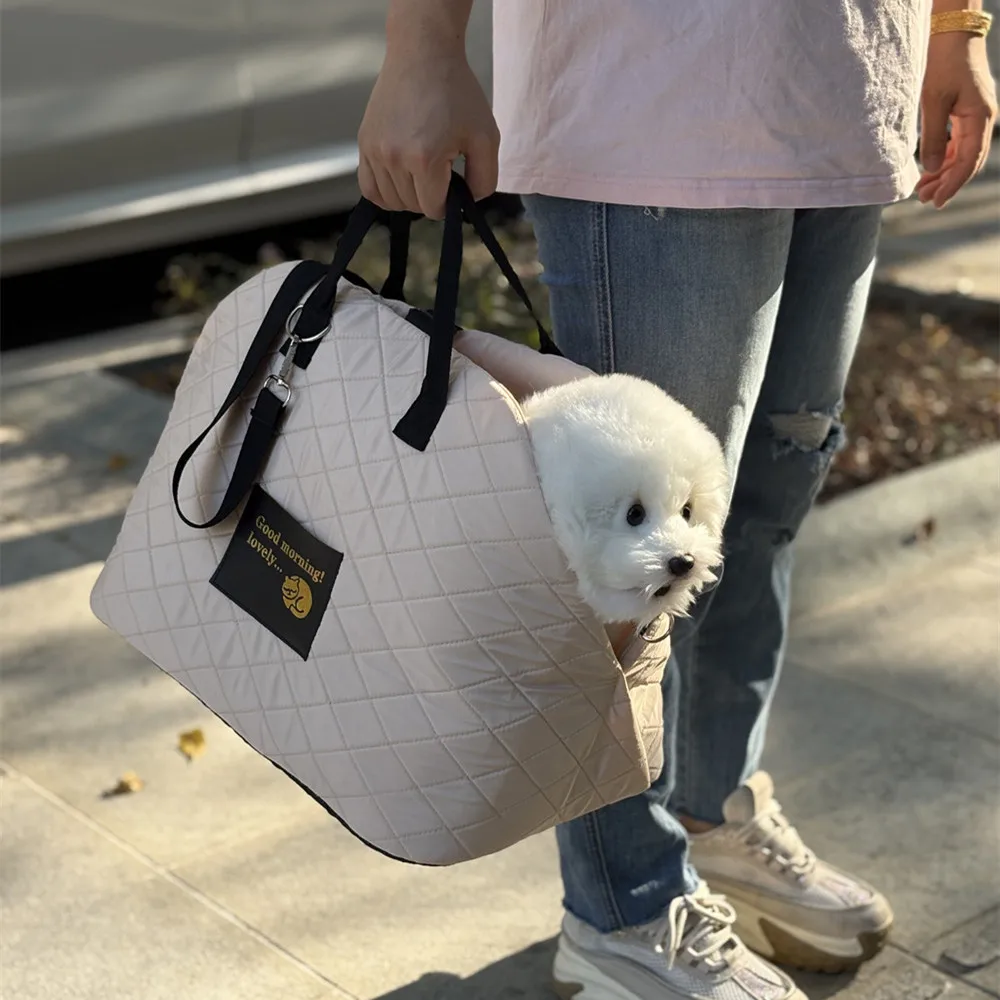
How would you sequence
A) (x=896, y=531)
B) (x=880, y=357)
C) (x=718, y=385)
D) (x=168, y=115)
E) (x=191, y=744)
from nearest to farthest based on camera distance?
1. (x=718, y=385)
2. (x=191, y=744)
3. (x=896, y=531)
4. (x=880, y=357)
5. (x=168, y=115)

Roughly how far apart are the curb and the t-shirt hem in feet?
6.15

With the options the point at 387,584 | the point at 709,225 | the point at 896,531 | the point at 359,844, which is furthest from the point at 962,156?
the point at 896,531

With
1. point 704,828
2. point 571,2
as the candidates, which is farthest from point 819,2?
point 704,828

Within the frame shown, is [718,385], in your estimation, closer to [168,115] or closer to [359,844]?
[359,844]

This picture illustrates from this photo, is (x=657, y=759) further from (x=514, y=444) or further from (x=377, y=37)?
(x=377, y=37)

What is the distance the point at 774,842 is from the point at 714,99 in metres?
1.21

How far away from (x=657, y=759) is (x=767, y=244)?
63 cm

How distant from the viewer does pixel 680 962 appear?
7.59ft

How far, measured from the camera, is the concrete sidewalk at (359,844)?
8.27 ft

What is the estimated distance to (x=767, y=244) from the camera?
6.58 feet

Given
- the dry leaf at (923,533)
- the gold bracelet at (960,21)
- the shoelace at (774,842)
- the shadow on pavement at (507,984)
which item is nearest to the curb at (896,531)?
the dry leaf at (923,533)

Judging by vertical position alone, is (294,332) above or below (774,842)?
above

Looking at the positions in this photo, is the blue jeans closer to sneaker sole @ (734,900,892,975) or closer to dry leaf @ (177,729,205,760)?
sneaker sole @ (734,900,892,975)

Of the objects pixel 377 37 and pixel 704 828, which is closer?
pixel 704 828
